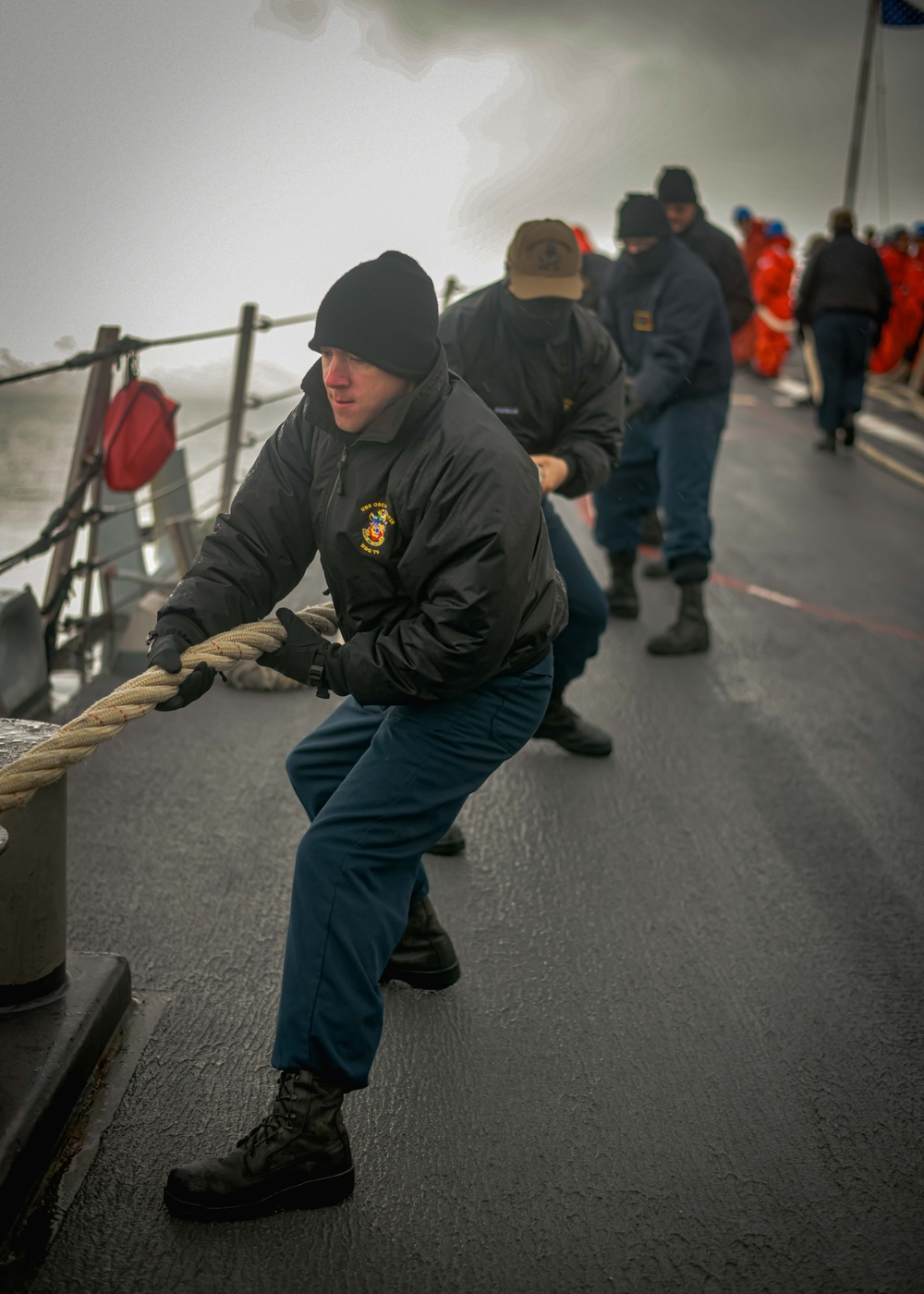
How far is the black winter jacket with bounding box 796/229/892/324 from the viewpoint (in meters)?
9.80

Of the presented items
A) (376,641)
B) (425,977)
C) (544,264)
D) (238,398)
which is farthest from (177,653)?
(238,398)

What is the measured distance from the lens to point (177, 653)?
2234 millimetres

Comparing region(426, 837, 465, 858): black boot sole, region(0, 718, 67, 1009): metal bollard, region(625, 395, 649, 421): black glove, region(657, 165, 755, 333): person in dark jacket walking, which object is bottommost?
region(426, 837, 465, 858): black boot sole

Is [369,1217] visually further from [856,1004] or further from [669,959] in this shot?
[856,1004]

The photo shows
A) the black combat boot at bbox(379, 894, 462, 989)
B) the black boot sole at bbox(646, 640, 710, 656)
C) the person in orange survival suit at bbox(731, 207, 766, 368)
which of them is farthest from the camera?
the person in orange survival suit at bbox(731, 207, 766, 368)

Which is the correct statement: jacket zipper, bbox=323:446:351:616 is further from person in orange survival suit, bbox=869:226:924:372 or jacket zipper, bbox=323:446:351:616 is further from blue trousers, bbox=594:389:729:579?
person in orange survival suit, bbox=869:226:924:372

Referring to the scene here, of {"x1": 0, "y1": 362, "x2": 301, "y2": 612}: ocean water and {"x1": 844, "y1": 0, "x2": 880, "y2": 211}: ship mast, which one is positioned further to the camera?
{"x1": 844, "y1": 0, "x2": 880, "y2": 211}: ship mast

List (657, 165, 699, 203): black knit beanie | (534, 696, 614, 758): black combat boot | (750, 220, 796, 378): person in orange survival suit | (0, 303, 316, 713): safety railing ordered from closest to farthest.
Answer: (534, 696, 614, 758): black combat boot, (0, 303, 316, 713): safety railing, (657, 165, 699, 203): black knit beanie, (750, 220, 796, 378): person in orange survival suit

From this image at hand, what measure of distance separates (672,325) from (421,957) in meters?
3.42

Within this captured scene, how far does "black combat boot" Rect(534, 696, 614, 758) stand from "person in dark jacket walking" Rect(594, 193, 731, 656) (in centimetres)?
122

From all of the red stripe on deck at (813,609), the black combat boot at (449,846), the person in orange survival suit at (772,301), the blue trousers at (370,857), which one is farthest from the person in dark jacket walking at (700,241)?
the person in orange survival suit at (772,301)

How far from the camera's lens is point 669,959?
121 inches

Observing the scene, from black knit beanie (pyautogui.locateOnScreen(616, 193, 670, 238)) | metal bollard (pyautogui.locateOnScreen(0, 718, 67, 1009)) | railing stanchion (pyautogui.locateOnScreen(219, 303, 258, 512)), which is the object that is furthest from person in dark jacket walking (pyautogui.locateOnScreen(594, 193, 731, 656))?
metal bollard (pyautogui.locateOnScreen(0, 718, 67, 1009))

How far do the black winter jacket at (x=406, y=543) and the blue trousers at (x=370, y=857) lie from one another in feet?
0.40
